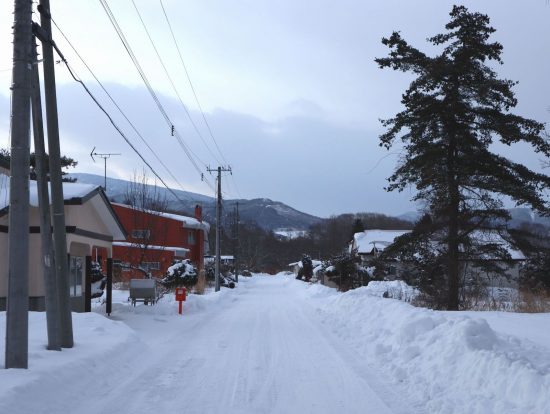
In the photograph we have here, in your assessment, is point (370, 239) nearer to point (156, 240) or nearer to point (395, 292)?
point (156, 240)

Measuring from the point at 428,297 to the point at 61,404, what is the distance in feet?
65.1

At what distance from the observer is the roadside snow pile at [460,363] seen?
20.2 ft

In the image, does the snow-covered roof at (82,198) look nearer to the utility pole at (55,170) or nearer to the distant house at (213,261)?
the utility pole at (55,170)

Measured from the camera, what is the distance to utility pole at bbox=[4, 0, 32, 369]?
7500 mm

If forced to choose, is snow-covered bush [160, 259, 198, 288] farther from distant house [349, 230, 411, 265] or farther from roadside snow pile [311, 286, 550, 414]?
distant house [349, 230, 411, 265]

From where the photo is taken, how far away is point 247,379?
8.59 metres

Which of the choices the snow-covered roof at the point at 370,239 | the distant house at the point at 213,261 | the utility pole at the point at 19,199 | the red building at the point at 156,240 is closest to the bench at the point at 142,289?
the red building at the point at 156,240

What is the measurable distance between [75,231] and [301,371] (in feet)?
37.7

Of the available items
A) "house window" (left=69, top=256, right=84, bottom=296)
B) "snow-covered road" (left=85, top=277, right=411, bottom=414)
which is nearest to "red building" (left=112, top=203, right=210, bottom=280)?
"house window" (left=69, top=256, right=84, bottom=296)

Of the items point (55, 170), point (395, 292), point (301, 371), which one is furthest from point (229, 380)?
point (395, 292)

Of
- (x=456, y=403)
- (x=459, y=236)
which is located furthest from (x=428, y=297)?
(x=456, y=403)

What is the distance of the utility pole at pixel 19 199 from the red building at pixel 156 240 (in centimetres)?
2664

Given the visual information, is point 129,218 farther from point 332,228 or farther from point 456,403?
point 332,228

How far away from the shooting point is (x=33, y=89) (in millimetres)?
9117
